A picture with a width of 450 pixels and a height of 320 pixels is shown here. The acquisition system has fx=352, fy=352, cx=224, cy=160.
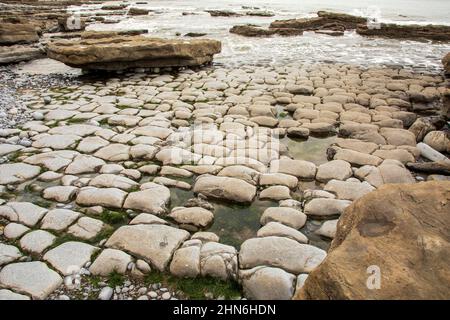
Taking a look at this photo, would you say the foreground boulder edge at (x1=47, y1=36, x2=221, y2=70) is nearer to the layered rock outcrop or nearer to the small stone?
the small stone

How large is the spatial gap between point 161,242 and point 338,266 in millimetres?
1607

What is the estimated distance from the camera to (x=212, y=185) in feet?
12.6

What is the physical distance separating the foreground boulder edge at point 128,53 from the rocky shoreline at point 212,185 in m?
0.08

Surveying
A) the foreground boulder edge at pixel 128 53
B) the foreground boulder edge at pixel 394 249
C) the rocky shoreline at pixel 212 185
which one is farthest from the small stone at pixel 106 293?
the foreground boulder edge at pixel 128 53

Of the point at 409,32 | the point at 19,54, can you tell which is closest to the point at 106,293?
the point at 19,54

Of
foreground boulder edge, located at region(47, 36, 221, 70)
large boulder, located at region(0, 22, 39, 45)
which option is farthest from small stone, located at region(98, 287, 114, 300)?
large boulder, located at region(0, 22, 39, 45)

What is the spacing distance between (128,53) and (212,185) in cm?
549

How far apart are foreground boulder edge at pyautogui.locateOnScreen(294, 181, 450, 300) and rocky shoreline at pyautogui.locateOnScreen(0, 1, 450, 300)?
0.4 inches

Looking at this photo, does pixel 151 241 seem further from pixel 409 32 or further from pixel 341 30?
pixel 341 30

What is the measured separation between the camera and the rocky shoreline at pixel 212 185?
7.96 ft

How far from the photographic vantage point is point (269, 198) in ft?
12.2

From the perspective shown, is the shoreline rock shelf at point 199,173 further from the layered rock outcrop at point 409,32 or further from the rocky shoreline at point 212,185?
the layered rock outcrop at point 409,32
